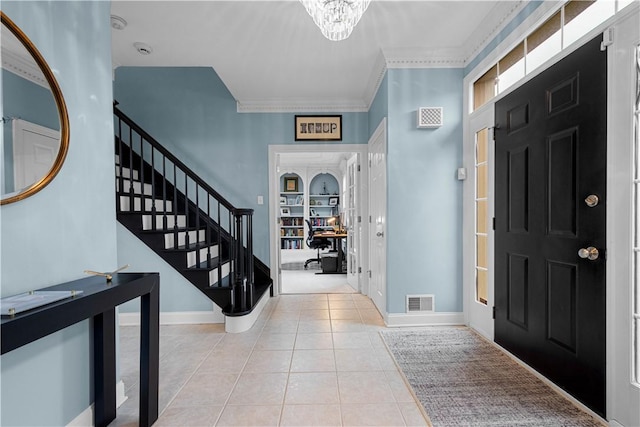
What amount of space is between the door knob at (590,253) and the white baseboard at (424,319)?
155cm

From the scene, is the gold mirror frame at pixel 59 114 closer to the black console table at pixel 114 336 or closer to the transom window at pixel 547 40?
the black console table at pixel 114 336

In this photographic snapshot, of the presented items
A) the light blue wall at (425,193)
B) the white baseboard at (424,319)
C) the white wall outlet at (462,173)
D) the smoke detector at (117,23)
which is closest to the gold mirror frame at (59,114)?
the smoke detector at (117,23)

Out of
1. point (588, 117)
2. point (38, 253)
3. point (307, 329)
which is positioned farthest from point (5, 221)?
point (588, 117)

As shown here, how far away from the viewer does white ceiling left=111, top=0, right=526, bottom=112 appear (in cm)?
230

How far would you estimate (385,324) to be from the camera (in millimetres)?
3016

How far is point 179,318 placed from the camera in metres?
3.16

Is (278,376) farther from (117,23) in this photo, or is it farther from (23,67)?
(117,23)

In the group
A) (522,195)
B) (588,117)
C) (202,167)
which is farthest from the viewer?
(202,167)

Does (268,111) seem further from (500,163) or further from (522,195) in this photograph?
(522,195)

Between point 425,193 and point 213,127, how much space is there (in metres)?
2.81

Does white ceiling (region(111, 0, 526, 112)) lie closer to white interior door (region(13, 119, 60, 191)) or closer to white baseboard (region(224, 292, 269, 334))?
white interior door (region(13, 119, 60, 191))

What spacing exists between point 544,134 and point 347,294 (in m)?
2.93

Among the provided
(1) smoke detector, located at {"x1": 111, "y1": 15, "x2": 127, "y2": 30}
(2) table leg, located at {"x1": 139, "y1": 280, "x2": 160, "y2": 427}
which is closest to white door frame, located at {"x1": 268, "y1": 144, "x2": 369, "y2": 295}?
(1) smoke detector, located at {"x1": 111, "y1": 15, "x2": 127, "y2": 30}

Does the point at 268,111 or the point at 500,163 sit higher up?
the point at 268,111
